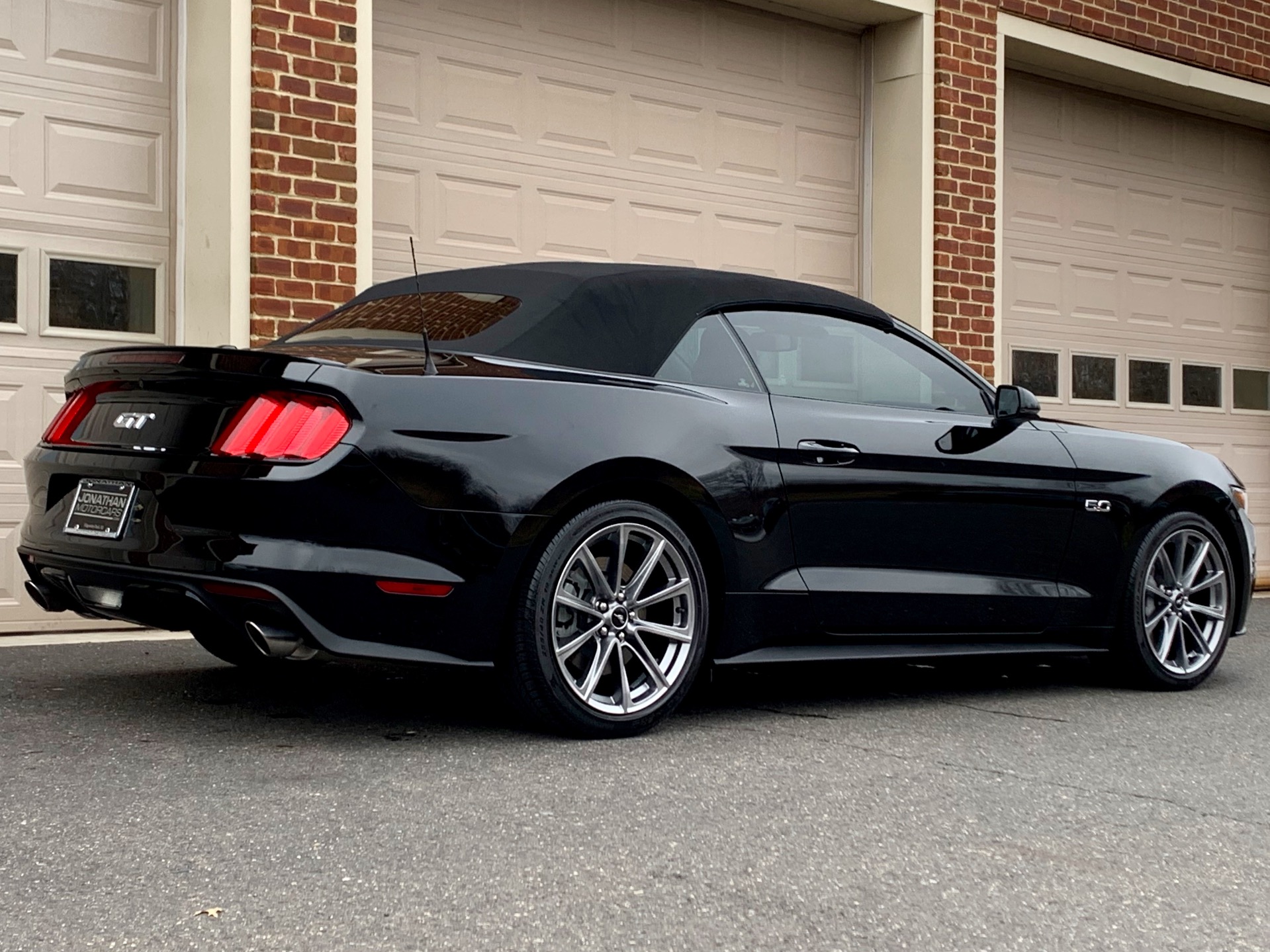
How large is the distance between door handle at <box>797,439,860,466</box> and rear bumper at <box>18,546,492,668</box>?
4.13 ft

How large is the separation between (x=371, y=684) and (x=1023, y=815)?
8.38ft

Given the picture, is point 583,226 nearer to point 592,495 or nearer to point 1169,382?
point 592,495

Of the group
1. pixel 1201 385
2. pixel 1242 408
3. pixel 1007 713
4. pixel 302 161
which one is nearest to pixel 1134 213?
pixel 1201 385

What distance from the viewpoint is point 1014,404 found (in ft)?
19.0

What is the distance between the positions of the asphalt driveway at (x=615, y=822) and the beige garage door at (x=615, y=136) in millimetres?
3521

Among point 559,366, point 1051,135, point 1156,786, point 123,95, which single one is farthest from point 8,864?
point 1051,135

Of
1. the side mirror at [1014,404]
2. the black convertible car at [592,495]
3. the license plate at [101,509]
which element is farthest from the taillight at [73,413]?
the side mirror at [1014,404]

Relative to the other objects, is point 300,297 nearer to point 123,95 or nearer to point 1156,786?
point 123,95

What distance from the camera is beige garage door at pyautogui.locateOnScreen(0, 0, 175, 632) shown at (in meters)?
7.34

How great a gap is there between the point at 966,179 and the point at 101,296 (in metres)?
5.45

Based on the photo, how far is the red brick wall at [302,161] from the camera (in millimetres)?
7566

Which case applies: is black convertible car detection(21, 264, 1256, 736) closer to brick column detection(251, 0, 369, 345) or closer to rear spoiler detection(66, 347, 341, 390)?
rear spoiler detection(66, 347, 341, 390)

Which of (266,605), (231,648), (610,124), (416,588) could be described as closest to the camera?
(266,605)

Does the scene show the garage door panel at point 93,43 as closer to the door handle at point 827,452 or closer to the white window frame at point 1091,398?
the door handle at point 827,452
